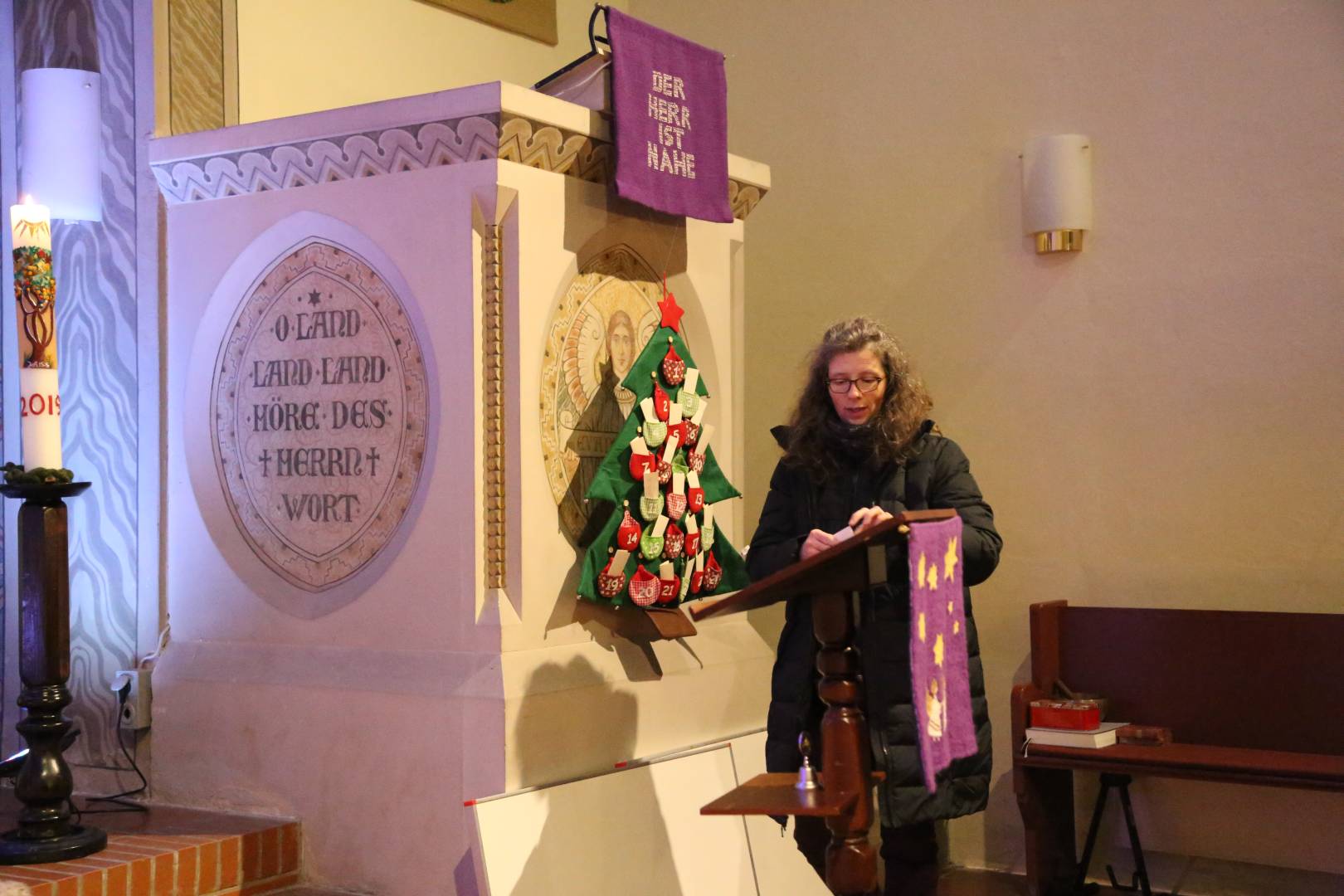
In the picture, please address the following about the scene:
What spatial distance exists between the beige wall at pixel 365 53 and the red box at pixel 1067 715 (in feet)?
8.49

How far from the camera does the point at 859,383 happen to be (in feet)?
9.36

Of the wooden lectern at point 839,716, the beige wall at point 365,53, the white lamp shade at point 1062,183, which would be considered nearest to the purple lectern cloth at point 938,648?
the wooden lectern at point 839,716

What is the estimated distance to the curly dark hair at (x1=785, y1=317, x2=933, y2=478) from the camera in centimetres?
286

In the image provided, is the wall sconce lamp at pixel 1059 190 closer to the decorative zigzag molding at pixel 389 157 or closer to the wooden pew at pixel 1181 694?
the wooden pew at pixel 1181 694

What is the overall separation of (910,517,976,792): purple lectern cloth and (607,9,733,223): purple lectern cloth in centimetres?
138

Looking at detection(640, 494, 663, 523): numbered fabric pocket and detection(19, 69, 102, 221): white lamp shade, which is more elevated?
detection(19, 69, 102, 221): white lamp shade

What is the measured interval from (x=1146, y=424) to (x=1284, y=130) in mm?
915

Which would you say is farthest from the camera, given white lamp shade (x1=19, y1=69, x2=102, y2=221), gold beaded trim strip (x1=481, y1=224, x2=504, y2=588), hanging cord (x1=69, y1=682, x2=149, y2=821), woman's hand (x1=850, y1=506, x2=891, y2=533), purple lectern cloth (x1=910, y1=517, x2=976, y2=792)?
white lamp shade (x1=19, y1=69, x2=102, y2=221)

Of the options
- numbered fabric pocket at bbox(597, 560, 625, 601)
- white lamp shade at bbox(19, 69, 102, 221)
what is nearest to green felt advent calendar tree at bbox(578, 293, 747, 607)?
numbered fabric pocket at bbox(597, 560, 625, 601)

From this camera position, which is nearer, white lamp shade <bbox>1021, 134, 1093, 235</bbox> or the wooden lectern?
the wooden lectern

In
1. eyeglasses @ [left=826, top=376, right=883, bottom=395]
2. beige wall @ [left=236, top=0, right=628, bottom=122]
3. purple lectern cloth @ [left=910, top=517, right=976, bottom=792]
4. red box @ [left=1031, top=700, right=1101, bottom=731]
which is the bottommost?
red box @ [left=1031, top=700, right=1101, bottom=731]

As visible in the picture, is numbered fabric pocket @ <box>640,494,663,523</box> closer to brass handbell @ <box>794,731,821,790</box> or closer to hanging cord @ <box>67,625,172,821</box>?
brass handbell @ <box>794,731,821,790</box>

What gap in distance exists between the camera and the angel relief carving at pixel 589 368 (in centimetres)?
334

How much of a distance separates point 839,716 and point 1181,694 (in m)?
2.07
